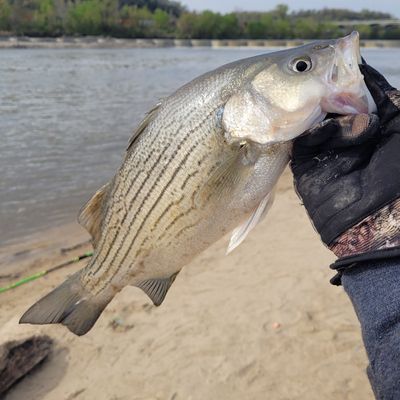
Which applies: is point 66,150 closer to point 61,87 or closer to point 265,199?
point 265,199

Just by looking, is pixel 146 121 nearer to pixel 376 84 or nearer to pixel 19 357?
pixel 376 84

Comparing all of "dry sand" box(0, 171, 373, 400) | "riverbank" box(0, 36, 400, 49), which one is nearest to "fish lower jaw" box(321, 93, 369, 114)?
"dry sand" box(0, 171, 373, 400)

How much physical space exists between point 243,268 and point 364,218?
11.9ft

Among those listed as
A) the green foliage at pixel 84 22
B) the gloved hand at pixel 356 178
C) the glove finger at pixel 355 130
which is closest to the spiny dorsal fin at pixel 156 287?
the gloved hand at pixel 356 178

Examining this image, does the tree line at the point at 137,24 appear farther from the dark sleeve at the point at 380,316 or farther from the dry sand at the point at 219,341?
the dark sleeve at the point at 380,316

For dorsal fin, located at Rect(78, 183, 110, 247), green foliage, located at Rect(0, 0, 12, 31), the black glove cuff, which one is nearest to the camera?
the black glove cuff

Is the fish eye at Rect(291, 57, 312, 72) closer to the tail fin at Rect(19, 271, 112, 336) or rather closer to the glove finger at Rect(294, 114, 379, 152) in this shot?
the glove finger at Rect(294, 114, 379, 152)

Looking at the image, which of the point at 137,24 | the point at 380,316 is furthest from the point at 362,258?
the point at 137,24

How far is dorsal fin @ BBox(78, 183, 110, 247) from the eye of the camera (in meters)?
2.42

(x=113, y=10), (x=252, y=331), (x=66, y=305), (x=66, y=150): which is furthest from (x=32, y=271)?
(x=113, y=10)

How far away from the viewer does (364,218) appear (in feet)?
6.11

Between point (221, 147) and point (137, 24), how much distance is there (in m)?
98.8

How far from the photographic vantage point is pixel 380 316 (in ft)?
5.36

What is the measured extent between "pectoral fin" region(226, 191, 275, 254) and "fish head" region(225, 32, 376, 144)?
260mm
